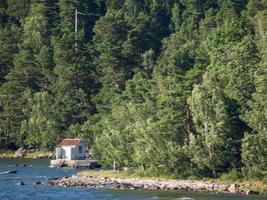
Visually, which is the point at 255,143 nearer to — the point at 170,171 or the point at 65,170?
the point at 170,171

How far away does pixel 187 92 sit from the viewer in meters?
87.8

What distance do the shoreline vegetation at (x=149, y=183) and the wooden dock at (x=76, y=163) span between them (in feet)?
36.7

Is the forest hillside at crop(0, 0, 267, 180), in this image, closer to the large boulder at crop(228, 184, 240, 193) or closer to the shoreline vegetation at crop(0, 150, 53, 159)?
the shoreline vegetation at crop(0, 150, 53, 159)

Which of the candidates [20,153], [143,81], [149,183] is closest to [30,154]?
[20,153]

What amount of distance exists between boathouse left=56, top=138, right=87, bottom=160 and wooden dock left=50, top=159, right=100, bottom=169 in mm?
1645

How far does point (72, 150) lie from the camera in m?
114

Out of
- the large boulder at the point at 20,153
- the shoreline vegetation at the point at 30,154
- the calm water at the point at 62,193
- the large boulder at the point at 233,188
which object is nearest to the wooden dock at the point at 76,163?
the calm water at the point at 62,193

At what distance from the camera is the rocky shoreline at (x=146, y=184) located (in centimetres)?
7894

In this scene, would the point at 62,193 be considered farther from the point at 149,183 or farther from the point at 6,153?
the point at 6,153

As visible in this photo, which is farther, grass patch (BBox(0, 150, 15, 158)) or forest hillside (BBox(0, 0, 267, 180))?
grass patch (BBox(0, 150, 15, 158))

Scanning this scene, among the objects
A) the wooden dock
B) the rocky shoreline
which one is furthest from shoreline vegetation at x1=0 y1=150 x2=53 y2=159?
the rocky shoreline

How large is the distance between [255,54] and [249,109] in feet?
45.5

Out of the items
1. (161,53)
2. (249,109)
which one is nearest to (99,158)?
(249,109)

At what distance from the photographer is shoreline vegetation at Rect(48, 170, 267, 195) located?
A: 78.3m
